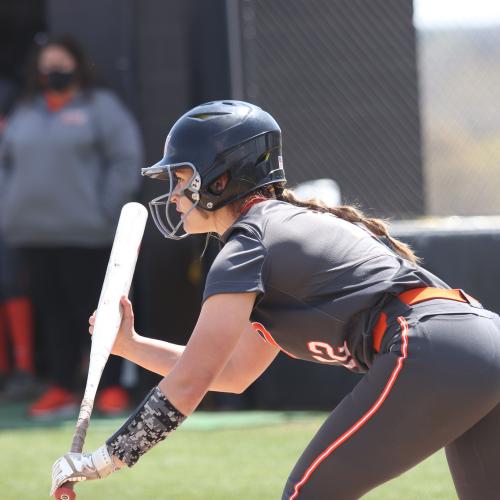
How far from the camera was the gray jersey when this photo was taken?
3218 mm

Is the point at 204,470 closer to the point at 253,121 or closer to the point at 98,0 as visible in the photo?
the point at 253,121

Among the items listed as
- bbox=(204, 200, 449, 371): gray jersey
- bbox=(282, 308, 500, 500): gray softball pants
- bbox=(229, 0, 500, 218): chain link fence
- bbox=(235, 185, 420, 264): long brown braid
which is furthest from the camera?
bbox=(229, 0, 500, 218): chain link fence

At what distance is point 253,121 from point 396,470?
1127 millimetres

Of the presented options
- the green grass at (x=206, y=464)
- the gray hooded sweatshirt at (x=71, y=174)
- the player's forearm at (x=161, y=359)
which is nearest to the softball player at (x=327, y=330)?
the player's forearm at (x=161, y=359)

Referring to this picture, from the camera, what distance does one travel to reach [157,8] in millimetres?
8133

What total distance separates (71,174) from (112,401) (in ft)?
4.98

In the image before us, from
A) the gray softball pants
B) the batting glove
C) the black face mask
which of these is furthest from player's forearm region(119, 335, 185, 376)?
the black face mask

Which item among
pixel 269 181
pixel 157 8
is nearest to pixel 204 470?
pixel 269 181

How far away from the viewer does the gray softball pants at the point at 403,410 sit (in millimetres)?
3102

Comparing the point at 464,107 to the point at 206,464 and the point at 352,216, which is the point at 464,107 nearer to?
the point at 206,464

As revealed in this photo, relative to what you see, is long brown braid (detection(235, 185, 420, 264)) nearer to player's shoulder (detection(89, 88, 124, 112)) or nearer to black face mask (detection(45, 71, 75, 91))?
player's shoulder (detection(89, 88, 124, 112))

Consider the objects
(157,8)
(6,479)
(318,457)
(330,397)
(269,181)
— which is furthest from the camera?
(157,8)

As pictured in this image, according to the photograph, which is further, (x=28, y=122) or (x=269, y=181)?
(x=28, y=122)

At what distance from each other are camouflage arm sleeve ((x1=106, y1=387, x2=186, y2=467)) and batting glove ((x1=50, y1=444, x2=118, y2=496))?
1.2 inches
